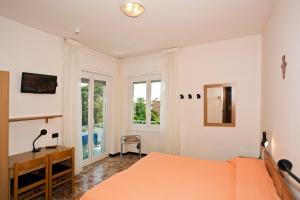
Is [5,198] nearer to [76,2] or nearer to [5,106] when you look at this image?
[5,106]

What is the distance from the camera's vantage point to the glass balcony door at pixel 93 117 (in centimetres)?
403

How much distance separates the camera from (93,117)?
13.9 ft

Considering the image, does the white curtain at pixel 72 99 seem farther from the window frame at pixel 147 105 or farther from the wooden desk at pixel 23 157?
the window frame at pixel 147 105

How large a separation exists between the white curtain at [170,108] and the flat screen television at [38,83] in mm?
2206

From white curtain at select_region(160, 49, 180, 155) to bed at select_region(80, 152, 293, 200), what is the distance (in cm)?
138

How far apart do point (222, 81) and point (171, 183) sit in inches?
92.3

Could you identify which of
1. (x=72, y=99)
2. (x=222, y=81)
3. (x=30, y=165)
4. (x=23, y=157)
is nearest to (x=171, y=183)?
(x=30, y=165)

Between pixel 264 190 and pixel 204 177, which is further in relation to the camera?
pixel 204 177

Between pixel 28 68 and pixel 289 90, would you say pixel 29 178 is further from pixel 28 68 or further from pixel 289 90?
pixel 289 90

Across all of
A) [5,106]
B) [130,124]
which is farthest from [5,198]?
[130,124]

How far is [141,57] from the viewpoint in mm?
4523

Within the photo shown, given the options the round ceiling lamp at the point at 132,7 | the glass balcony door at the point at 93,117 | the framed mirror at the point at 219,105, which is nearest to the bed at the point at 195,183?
the framed mirror at the point at 219,105

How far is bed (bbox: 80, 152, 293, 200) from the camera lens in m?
1.53

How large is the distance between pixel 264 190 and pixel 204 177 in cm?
65
